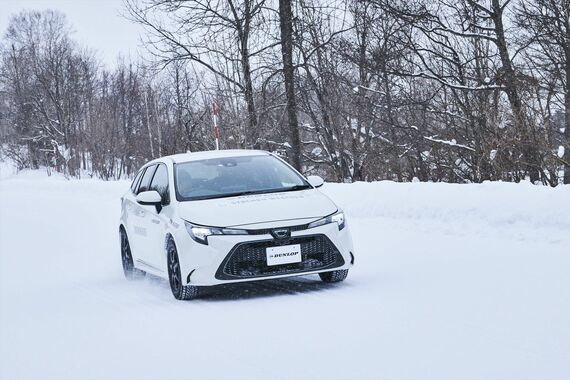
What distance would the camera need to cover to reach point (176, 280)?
8430mm

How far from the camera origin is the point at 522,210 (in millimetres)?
11086

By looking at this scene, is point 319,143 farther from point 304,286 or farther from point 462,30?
point 304,286

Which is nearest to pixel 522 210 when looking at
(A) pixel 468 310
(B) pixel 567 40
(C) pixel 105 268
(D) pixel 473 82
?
(A) pixel 468 310

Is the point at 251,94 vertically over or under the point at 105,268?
over

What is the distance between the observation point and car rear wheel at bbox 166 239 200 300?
8242 millimetres

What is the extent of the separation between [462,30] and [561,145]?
7.98m

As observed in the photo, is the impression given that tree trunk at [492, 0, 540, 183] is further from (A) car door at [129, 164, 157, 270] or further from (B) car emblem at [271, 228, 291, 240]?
(B) car emblem at [271, 228, 291, 240]

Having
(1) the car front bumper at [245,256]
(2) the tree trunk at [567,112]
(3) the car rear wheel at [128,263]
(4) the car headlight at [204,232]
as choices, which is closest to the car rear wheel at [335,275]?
(1) the car front bumper at [245,256]

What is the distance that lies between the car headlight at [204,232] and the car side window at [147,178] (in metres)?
2.28

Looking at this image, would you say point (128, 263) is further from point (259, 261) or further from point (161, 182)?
point (259, 261)

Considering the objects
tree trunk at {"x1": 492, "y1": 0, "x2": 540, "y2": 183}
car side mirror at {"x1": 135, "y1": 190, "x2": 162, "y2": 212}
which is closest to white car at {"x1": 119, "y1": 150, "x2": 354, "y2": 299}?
car side mirror at {"x1": 135, "y1": 190, "x2": 162, "y2": 212}

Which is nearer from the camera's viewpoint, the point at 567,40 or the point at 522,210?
the point at 522,210

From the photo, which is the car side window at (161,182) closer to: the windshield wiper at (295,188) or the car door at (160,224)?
the car door at (160,224)

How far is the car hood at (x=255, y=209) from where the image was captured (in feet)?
26.4
